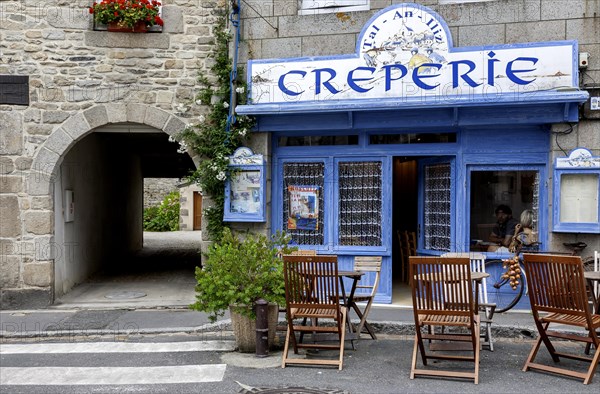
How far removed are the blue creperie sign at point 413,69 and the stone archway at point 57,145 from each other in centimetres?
151

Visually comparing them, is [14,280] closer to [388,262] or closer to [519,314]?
[388,262]

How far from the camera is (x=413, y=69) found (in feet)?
26.4

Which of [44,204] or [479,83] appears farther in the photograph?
[44,204]

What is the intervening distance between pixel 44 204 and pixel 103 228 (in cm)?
375

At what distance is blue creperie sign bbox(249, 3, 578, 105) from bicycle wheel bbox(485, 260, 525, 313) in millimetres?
2257

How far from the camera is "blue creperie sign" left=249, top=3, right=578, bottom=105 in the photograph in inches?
301

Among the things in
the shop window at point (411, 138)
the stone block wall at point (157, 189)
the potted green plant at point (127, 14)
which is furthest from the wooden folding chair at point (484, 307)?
the stone block wall at point (157, 189)

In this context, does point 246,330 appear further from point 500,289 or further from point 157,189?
point 157,189

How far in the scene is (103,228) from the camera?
12398mm

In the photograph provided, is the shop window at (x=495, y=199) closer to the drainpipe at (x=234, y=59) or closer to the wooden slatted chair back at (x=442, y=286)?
the wooden slatted chair back at (x=442, y=286)

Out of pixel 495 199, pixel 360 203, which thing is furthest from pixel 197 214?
pixel 495 199

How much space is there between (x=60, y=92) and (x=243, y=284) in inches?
180

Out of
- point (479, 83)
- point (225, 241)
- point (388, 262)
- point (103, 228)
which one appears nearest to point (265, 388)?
point (225, 241)

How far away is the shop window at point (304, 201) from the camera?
8789 millimetres
